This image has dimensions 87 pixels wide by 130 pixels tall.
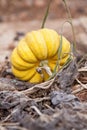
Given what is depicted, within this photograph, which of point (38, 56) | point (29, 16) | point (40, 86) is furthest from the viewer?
point (29, 16)

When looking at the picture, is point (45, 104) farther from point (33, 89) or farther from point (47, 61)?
point (47, 61)

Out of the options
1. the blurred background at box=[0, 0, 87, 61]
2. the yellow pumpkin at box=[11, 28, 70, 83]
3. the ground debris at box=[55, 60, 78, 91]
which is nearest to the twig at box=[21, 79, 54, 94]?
the ground debris at box=[55, 60, 78, 91]

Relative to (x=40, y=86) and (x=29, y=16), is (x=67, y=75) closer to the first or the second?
(x=40, y=86)

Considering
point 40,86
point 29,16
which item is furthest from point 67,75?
point 29,16

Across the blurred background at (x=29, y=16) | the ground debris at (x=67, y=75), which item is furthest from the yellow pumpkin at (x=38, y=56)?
the blurred background at (x=29, y=16)

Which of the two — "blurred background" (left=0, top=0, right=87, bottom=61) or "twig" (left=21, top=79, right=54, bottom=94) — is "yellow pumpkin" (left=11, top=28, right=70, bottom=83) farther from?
"blurred background" (left=0, top=0, right=87, bottom=61)

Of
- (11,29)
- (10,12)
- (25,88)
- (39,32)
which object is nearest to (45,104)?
(25,88)
